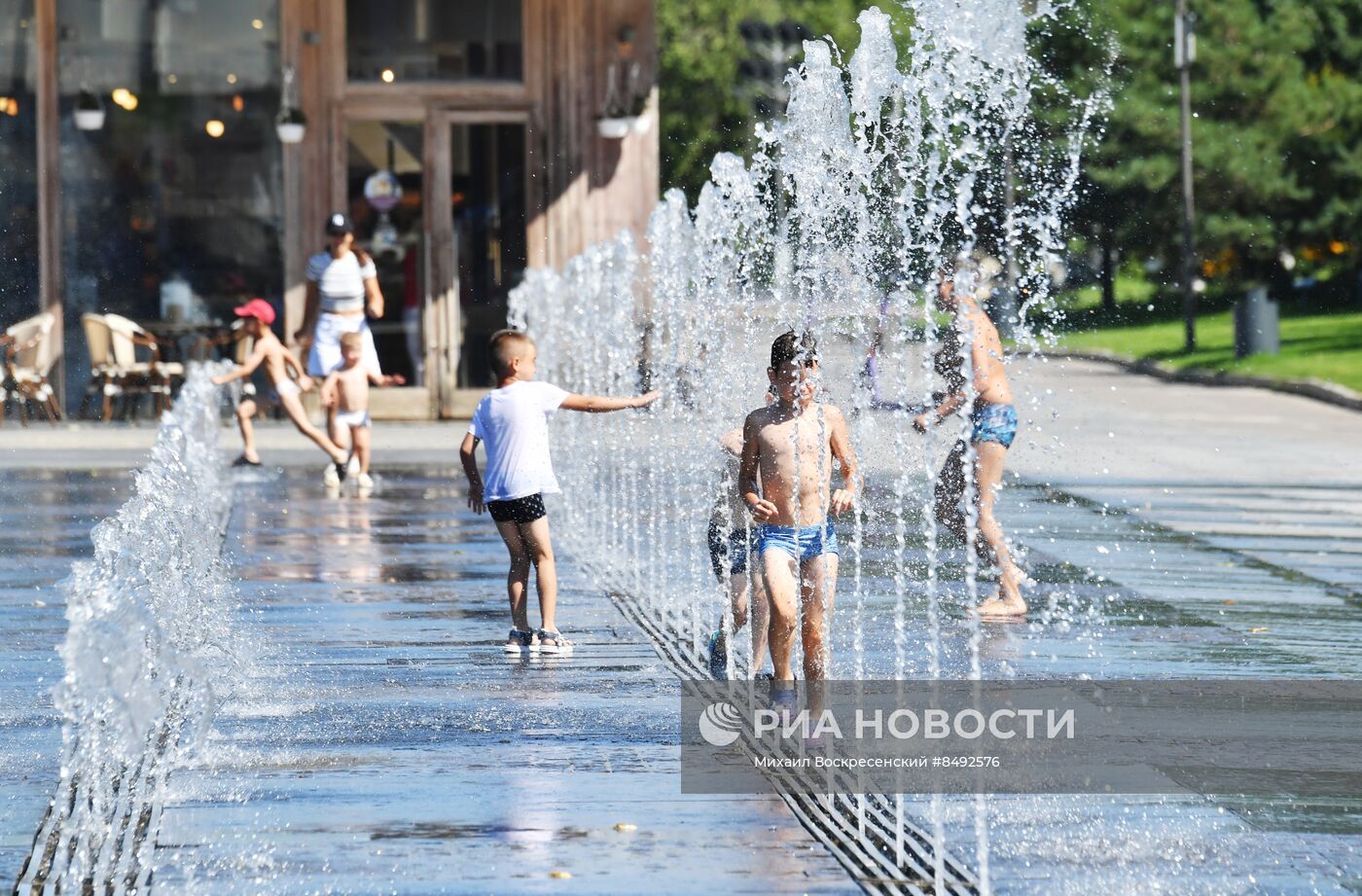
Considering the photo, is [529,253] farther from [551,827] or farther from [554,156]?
[551,827]

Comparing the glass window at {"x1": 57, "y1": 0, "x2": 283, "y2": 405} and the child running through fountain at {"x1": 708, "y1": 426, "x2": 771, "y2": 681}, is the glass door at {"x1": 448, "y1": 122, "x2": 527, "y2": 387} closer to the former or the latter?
the glass window at {"x1": 57, "y1": 0, "x2": 283, "y2": 405}

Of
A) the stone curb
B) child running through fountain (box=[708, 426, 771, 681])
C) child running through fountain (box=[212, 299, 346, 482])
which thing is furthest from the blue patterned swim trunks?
the stone curb

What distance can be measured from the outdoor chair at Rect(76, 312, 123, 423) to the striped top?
17.0 ft

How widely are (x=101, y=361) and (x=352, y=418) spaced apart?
633cm

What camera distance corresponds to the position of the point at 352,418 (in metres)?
15.7

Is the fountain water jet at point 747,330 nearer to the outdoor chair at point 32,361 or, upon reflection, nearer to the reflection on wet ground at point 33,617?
the reflection on wet ground at point 33,617

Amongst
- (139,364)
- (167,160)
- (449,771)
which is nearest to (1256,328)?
(167,160)

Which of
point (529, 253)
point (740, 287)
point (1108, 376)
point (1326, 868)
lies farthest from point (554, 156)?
point (1326, 868)

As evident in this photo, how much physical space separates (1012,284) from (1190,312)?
334 inches

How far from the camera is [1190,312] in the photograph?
3303 cm

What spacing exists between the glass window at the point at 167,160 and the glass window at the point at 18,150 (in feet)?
0.94

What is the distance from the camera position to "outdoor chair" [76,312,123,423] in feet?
69.1

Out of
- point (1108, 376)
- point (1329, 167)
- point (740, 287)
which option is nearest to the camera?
point (740, 287)

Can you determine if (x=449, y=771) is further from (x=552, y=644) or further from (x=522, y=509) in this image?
(x=522, y=509)
